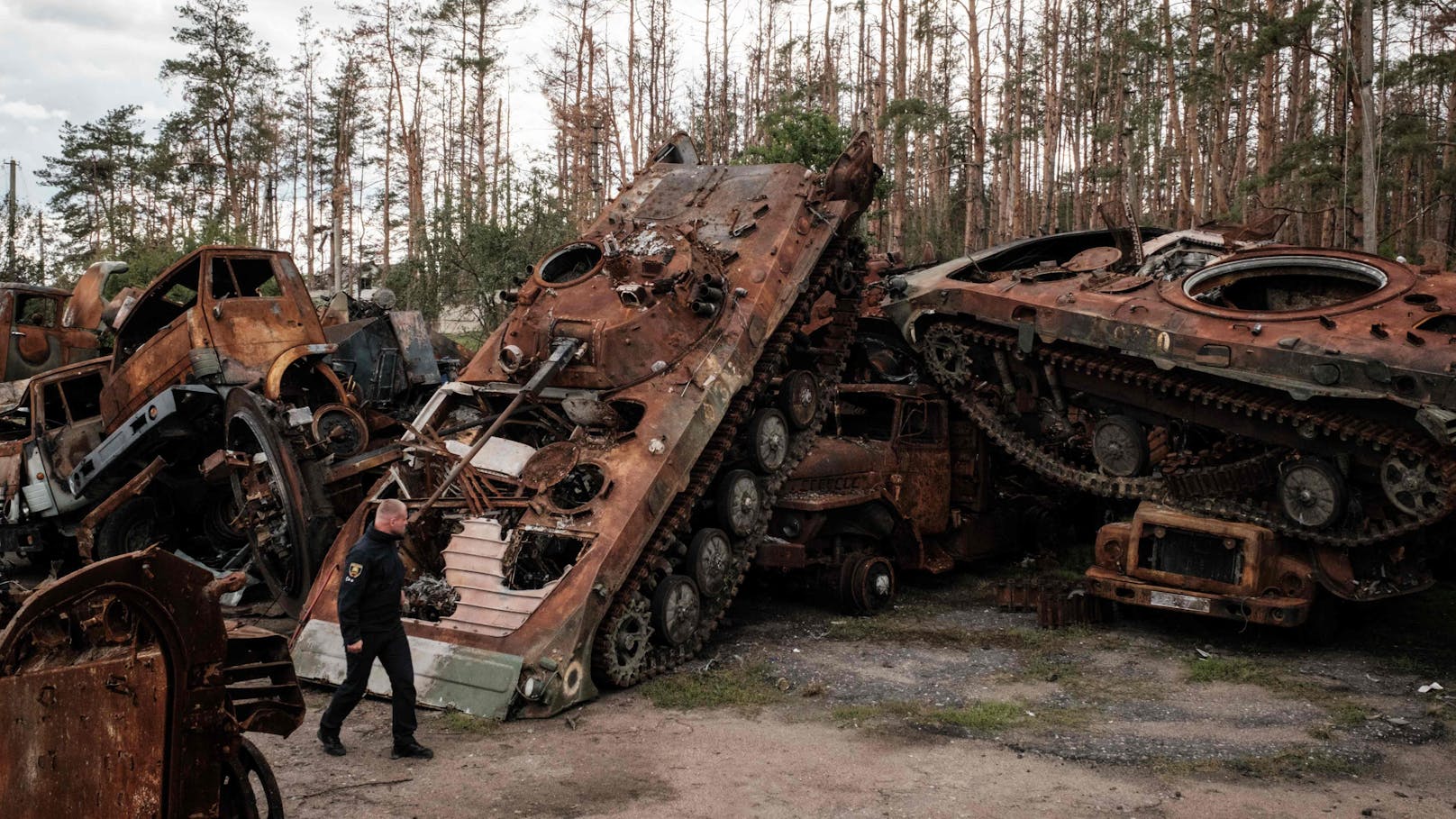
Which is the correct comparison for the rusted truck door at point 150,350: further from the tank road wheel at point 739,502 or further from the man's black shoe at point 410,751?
the man's black shoe at point 410,751

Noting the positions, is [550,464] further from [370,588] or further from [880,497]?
[880,497]

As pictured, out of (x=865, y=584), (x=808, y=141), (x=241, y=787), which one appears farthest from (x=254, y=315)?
(x=808, y=141)

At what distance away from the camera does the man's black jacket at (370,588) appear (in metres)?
6.90

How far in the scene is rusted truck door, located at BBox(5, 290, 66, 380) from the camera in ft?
50.0

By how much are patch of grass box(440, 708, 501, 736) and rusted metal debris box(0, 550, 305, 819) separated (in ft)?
10.7

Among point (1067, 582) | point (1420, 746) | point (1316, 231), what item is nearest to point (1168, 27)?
point (1316, 231)

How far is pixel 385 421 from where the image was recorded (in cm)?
1279

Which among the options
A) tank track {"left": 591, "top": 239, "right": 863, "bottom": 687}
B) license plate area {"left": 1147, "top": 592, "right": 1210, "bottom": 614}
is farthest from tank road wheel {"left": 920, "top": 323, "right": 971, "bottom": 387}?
license plate area {"left": 1147, "top": 592, "right": 1210, "bottom": 614}

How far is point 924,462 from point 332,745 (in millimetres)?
6618

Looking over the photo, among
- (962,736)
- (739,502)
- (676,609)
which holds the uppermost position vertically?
(739,502)

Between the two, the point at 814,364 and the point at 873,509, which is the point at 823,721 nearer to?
the point at 873,509

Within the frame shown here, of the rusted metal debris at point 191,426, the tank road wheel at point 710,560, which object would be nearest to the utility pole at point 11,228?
the rusted metal debris at point 191,426

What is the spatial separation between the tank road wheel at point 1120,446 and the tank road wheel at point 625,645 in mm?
4608

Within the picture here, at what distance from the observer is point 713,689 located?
861cm
